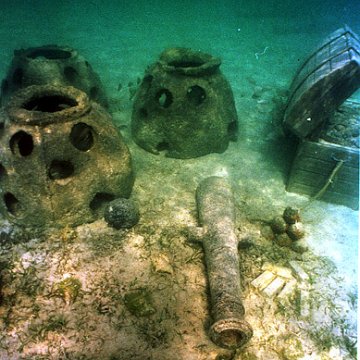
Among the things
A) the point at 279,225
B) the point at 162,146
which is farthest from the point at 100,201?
the point at 279,225

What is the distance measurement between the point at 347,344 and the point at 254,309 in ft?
4.03

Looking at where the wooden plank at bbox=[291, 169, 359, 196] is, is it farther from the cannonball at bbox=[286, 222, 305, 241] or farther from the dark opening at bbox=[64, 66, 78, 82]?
the dark opening at bbox=[64, 66, 78, 82]

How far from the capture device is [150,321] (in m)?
3.92

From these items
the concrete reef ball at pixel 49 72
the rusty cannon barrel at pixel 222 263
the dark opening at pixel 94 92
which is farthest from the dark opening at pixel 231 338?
the dark opening at pixel 94 92

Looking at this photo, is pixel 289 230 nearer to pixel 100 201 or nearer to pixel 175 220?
pixel 175 220

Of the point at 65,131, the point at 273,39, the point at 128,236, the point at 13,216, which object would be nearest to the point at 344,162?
the point at 128,236

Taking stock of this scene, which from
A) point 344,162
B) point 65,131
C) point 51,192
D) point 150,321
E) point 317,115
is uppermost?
point 317,115

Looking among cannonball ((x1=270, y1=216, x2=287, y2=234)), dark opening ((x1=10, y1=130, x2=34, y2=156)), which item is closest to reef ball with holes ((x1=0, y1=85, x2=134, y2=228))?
dark opening ((x1=10, y1=130, x2=34, y2=156))

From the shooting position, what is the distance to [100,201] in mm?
5551

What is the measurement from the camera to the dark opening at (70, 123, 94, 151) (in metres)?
5.14

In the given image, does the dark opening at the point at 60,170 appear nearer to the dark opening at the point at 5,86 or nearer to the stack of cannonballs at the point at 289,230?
the dark opening at the point at 5,86

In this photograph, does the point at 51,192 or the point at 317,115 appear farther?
the point at 317,115

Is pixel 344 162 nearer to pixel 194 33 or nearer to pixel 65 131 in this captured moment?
pixel 65 131

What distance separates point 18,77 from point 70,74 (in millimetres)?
1189
